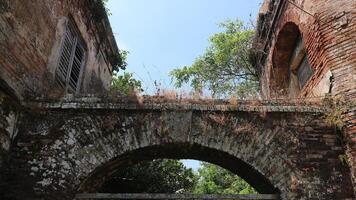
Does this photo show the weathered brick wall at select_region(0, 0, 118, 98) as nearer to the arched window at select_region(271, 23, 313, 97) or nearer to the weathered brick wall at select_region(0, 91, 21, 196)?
the weathered brick wall at select_region(0, 91, 21, 196)

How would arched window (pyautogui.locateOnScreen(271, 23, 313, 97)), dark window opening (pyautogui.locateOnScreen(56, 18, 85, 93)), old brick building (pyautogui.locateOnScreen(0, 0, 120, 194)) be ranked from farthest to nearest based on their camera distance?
1. arched window (pyautogui.locateOnScreen(271, 23, 313, 97))
2. dark window opening (pyautogui.locateOnScreen(56, 18, 85, 93))
3. old brick building (pyautogui.locateOnScreen(0, 0, 120, 194))

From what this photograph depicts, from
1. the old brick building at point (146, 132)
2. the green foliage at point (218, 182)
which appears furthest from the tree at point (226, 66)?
the old brick building at point (146, 132)

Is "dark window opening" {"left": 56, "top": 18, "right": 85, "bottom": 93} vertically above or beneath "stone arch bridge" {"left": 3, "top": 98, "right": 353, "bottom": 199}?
above

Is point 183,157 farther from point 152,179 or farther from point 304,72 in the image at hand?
point 304,72

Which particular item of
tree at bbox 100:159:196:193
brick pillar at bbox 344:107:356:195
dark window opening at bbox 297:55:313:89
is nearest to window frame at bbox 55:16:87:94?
tree at bbox 100:159:196:193

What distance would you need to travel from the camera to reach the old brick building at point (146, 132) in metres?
5.79

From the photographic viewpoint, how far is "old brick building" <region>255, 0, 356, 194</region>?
6.72 metres

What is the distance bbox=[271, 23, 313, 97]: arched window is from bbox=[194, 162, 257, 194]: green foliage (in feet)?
25.3

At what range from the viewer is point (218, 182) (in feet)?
64.5

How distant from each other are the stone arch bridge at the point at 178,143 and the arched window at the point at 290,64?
119 inches

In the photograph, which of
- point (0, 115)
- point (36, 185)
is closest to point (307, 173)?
point (36, 185)

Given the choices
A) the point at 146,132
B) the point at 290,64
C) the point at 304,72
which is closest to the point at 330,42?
the point at 304,72

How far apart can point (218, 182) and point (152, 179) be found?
10.3 metres

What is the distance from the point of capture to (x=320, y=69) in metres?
7.52
